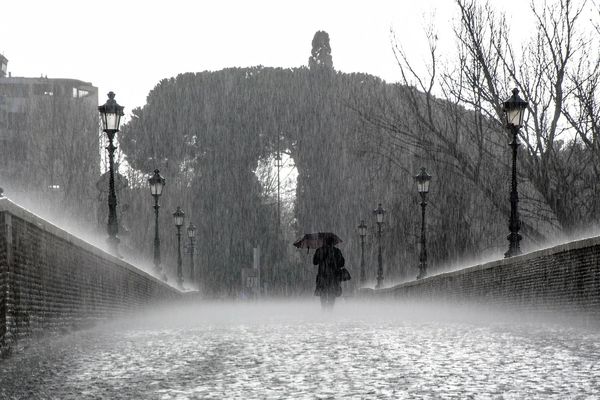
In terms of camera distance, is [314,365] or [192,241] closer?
[314,365]

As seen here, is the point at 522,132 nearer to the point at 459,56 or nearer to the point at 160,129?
the point at 459,56

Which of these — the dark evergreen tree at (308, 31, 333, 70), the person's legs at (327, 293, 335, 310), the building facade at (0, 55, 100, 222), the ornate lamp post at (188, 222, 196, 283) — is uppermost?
the dark evergreen tree at (308, 31, 333, 70)

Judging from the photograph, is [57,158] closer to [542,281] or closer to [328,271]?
[328,271]

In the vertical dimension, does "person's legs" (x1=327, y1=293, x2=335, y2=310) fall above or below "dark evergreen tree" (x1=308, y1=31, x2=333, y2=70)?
below

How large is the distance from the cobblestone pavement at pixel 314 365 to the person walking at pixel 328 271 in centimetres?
865

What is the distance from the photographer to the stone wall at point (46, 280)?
8320mm

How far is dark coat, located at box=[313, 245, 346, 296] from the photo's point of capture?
66.3 feet

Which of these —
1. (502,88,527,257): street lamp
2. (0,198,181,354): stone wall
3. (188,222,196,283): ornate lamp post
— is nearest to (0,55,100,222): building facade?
(188,222,196,283): ornate lamp post

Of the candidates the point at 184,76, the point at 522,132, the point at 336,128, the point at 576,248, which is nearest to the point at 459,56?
the point at 522,132

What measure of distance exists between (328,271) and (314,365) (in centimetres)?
1310

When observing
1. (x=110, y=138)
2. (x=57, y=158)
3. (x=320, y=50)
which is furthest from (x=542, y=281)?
(x=320, y=50)

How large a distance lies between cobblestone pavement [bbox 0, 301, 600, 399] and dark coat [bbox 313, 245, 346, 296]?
340 inches

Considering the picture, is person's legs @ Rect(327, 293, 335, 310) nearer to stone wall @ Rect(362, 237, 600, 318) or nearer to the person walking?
the person walking

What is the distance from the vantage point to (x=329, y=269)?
20391mm
